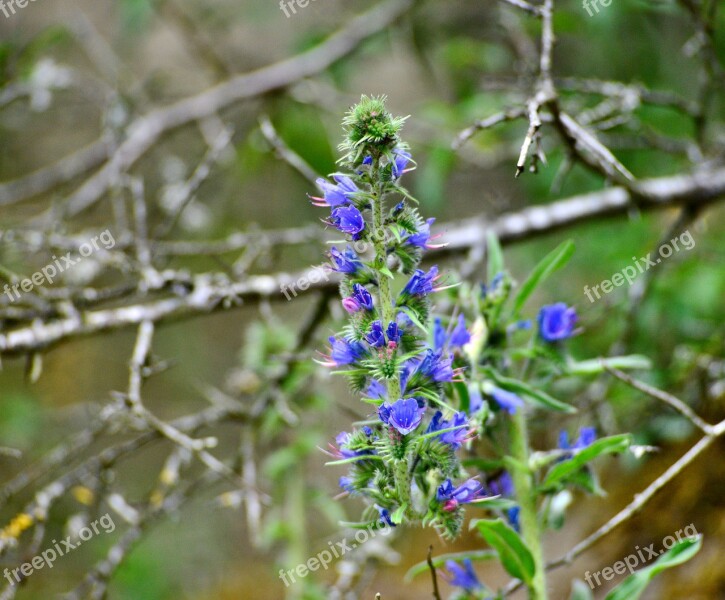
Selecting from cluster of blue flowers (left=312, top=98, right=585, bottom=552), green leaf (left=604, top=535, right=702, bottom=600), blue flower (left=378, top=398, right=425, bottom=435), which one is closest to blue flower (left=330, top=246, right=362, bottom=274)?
cluster of blue flowers (left=312, top=98, right=585, bottom=552)

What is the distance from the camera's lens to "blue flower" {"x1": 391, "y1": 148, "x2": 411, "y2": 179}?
3.56 ft

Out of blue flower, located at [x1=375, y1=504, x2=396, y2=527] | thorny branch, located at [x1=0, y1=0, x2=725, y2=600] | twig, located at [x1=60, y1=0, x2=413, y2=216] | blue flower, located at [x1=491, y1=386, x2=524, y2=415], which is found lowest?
blue flower, located at [x1=375, y1=504, x2=396, y2=527]

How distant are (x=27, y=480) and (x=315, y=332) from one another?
1.03 metres

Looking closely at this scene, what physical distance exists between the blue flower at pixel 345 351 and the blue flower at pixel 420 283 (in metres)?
0.12

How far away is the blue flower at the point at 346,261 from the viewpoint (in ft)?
3.69

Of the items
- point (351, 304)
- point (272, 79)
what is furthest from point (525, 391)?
point (272, 79)

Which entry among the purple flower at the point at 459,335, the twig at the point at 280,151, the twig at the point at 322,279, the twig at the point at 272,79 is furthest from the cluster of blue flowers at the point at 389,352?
the twig at the point at 272,79

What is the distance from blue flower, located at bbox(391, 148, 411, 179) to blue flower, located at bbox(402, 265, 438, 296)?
0.53 ft

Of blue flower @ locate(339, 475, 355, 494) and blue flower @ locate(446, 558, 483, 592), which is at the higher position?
blue flower @ locate(339, 475, 355, 494)

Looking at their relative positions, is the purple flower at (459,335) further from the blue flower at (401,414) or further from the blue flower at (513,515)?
the blue flower at (513,515)

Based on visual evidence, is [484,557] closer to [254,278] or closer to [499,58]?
[254,278]

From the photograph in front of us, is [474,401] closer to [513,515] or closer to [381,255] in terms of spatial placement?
[513,515]

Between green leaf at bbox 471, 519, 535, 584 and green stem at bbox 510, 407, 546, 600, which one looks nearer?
green leaf at bbox 471, 519, 535, 584

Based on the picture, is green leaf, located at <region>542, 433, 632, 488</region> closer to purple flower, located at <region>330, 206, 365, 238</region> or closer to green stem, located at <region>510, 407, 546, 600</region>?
green stem, located at <region>510, 407, 546, 600</region>
